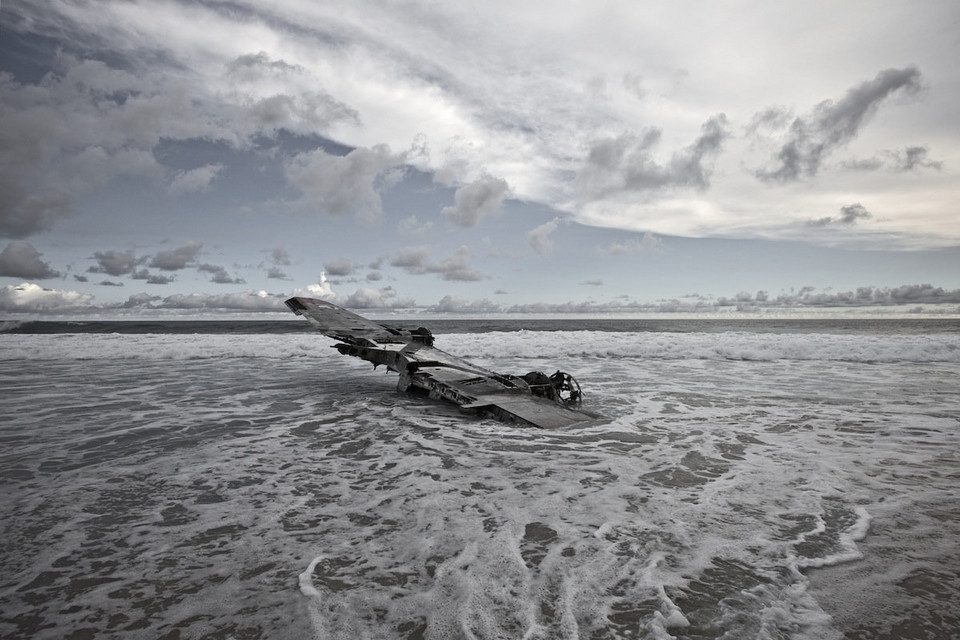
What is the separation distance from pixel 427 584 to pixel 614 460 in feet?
14.2

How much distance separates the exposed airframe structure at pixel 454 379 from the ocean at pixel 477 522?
27.7 inches

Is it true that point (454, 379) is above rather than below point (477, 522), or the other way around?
above

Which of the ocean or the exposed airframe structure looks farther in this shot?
the exposed airframe structure

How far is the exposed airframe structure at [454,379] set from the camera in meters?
10.1

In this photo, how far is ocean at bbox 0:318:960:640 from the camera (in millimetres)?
3236

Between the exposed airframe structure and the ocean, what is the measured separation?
703 mm

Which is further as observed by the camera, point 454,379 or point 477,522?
point 454,379

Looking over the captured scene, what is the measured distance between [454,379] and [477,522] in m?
7.21

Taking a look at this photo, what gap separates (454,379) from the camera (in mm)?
11992

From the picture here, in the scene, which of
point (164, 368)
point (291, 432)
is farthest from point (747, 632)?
point (164, 368)

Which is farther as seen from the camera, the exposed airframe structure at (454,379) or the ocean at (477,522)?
Result: the exposed airframe structure at (454,379)

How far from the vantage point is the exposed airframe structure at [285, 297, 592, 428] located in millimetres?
10133

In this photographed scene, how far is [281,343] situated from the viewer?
26.7 meters

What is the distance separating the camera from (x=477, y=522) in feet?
15.9
